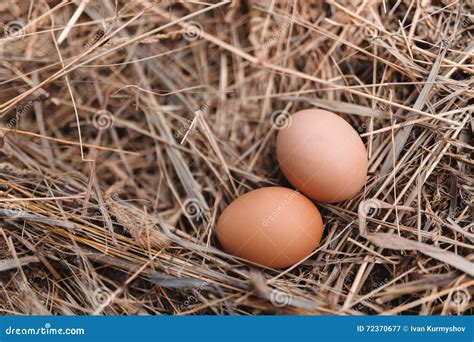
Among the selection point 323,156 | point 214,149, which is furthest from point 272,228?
point 214,149

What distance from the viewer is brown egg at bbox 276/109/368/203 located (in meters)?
1.61

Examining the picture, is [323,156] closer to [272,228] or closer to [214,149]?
[272,228]

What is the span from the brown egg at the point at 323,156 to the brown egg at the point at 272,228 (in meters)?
0.08

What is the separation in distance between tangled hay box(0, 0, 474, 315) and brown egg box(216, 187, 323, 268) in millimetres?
65

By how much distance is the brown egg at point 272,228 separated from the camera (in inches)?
62.6

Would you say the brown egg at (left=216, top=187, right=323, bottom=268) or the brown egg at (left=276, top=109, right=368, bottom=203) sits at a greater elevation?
the brown egg at (left=276, top=109, right=368, bottom=203)

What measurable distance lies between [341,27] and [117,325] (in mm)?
1334

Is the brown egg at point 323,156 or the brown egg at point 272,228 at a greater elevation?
the brown egg at point 323,156

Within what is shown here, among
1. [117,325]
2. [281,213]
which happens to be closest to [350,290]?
[281,213]

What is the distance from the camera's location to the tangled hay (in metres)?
1.61

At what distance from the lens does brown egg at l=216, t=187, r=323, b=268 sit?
5.22ft

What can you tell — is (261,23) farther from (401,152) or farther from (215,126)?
(401,152)

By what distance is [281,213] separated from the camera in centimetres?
160

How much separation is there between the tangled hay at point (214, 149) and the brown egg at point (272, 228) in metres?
0.07
